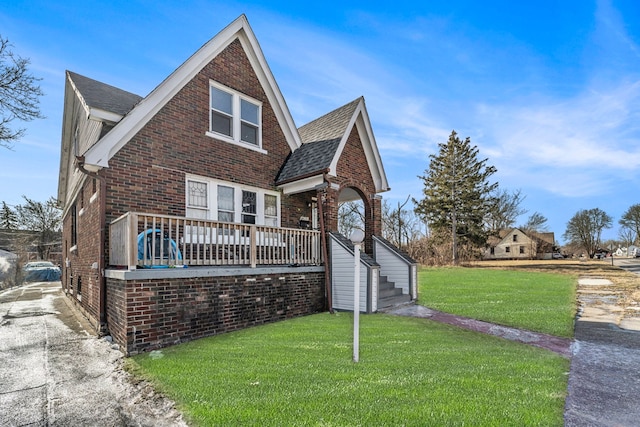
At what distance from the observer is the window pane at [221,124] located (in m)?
9.69

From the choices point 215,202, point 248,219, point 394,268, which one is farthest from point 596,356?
point 215,202

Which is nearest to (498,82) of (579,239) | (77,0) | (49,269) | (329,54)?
(329,54)

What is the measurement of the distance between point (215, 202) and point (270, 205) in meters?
1.97

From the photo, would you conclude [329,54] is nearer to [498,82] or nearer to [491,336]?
[498,82]

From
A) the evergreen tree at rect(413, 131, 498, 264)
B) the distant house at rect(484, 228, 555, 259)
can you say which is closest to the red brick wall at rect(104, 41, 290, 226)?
the evergreen tree at rect(413, 131, 498, 264)

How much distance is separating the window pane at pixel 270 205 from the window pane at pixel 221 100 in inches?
109

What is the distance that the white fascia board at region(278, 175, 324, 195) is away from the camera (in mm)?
A: 9990

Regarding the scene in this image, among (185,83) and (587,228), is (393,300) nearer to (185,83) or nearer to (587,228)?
(185,83)

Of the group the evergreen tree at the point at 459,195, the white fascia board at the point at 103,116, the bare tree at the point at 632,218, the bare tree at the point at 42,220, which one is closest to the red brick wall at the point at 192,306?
the white fascia board at the point at 103,116

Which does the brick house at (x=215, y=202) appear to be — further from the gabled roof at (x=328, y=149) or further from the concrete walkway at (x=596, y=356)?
the concrete walkway at (x=596, y=356)

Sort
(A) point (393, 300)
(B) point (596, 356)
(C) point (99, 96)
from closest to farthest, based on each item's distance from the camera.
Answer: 1. (B) point (596, 356)
2. (C) point (99, 96)
3. (A) point (393, 300)

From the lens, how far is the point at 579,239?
65.4 meters

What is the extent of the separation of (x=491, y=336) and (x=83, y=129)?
43.3ft

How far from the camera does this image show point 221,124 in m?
9.87
